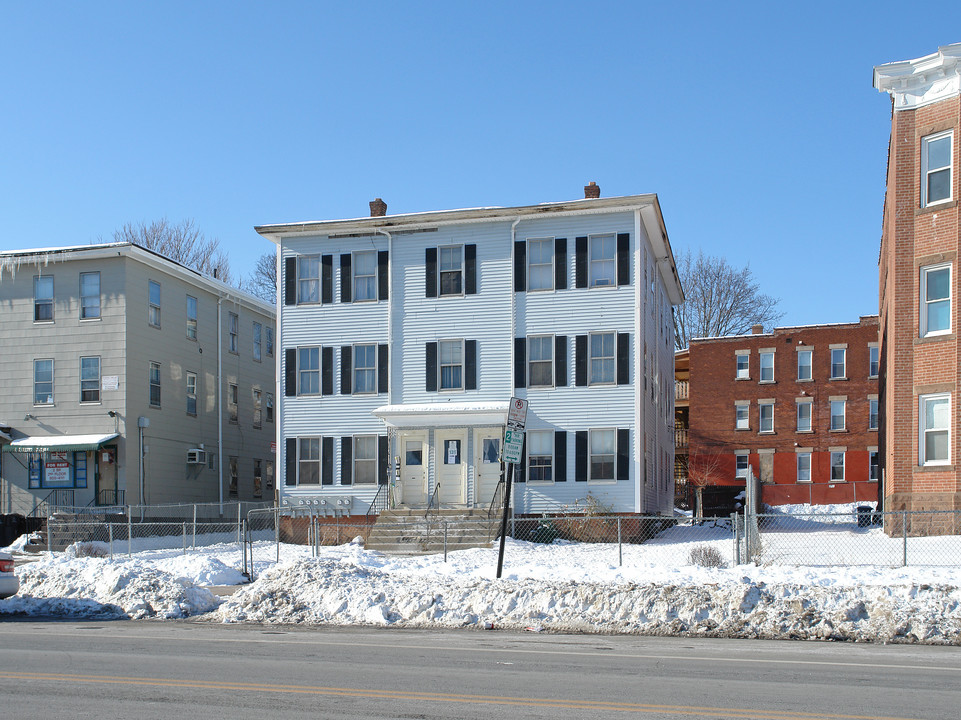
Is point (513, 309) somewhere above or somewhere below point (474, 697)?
above

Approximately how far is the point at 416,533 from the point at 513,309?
24.6 ft

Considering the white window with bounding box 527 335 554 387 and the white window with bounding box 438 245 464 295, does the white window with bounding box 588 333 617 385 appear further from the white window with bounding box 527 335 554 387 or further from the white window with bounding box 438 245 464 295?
the white window with bounding box 438 245 464 295

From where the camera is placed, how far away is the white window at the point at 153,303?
3425 centimetres

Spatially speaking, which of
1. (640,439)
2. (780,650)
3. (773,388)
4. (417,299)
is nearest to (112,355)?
(417,299)

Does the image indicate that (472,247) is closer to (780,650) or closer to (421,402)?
(421,402)

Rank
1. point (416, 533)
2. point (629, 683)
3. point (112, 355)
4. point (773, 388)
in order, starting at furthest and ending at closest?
point (773, 388), point (112, 355), point (416, 533), point (629, 683)

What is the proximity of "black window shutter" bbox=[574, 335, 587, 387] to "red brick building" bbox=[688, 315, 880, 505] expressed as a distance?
85.8ft

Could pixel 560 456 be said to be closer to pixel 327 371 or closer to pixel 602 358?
pixel 602 358

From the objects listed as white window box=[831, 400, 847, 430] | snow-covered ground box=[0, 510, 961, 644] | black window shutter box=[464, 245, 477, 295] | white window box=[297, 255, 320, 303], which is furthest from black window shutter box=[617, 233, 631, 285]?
white window box=[831, 400, 847, 430]

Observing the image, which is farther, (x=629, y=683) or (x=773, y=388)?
(x=773, y=388)

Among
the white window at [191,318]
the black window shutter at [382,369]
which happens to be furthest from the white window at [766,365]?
the white window at [191,318]

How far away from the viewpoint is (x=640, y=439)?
95.1 feet

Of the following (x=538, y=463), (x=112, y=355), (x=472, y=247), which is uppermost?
(x=472, y=247)

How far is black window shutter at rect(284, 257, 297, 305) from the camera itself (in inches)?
1254
